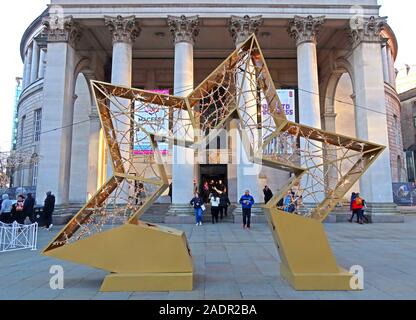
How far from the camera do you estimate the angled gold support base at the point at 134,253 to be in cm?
637

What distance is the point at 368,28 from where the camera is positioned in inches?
900

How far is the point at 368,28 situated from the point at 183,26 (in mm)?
12759

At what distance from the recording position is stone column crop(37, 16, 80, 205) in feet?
70.6

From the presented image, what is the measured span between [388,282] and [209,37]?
24555 millimetres

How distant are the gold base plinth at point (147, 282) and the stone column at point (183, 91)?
14.0 metres

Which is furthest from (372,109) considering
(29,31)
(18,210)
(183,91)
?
(29,31)

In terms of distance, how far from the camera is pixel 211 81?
7766 millimetres

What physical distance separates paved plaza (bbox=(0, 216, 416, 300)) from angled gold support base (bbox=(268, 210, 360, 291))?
0.83 feet

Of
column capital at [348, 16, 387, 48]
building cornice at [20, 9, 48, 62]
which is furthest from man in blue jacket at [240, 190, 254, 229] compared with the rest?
building cornice at [20, 9, 48, 62]

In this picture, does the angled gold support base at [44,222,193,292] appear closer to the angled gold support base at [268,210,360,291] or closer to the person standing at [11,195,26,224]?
the angled gold support base at [268,210,360,291]

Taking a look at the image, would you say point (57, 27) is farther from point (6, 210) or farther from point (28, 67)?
point (28, 67)

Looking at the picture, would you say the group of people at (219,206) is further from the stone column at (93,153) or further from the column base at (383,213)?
the stone column at (93,153)

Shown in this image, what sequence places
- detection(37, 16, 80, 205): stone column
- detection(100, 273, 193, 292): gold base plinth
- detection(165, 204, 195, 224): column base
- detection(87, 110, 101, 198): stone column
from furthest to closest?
1. detection(87, 110, 101, 198): stone column
2. detection(37, 16, 80, 205): stone column
3. detection(165, 204, 195, 224): column base
4. detection(100, 273, 193, 292): gold base plinth

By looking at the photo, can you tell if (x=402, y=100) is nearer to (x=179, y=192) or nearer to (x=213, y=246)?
(x=179, y=192)
